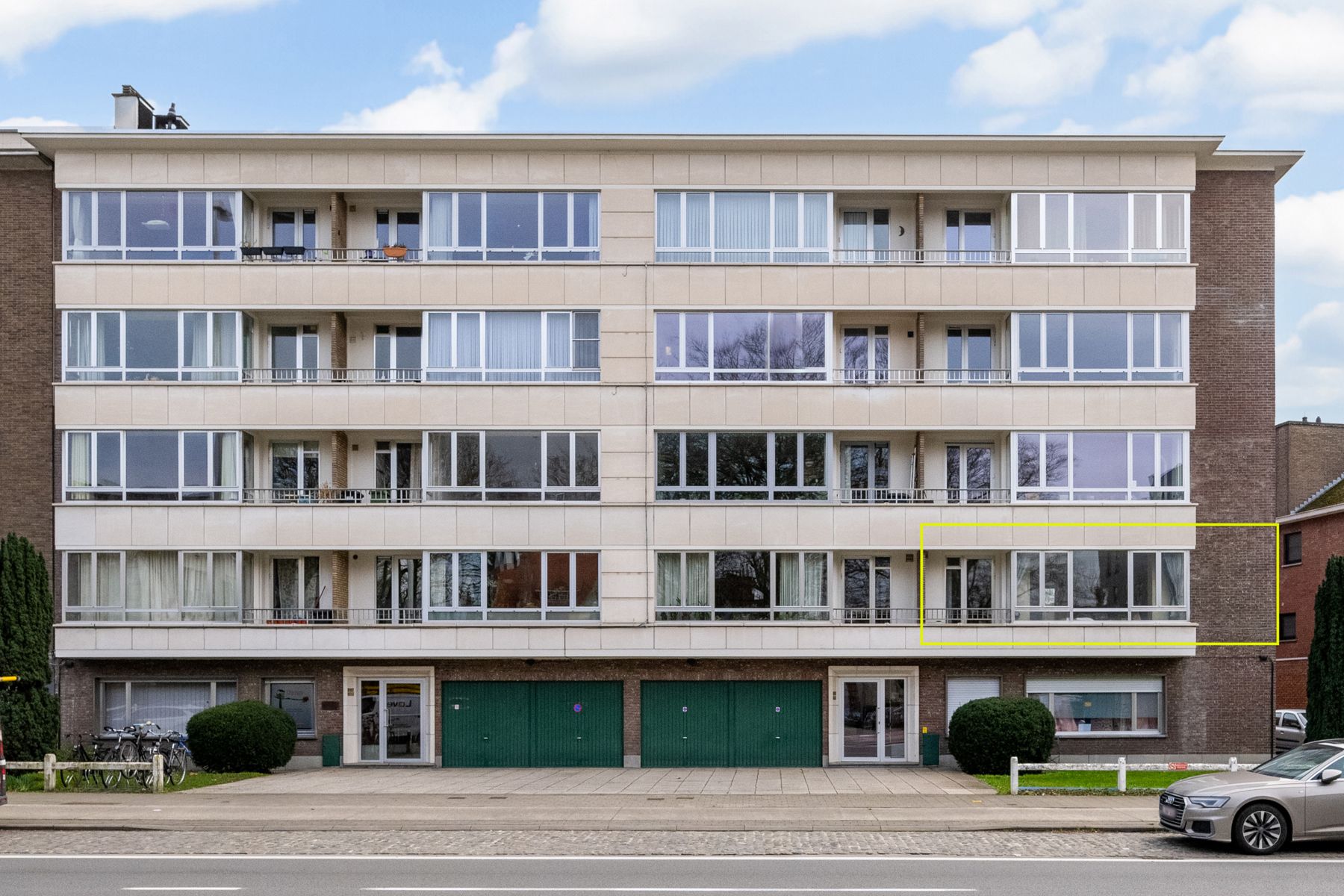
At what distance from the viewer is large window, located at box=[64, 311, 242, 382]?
1171 inches

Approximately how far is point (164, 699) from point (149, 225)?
11.5 m

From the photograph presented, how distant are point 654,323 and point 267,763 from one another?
13.4 m

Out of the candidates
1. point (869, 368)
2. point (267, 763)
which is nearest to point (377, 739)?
point (267, 763)

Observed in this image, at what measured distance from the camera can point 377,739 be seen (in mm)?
30250

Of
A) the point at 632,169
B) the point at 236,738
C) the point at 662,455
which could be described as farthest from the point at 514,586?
the point at 632,169

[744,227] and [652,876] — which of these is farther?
[744,227]

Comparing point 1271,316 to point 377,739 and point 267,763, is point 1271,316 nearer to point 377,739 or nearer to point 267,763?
point 377,739

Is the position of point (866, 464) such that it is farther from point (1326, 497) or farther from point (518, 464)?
point (1326, 497)

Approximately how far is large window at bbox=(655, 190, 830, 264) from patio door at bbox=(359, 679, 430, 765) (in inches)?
482

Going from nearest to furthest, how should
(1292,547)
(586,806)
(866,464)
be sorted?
(586,806) → (866,464) → (1292,547)

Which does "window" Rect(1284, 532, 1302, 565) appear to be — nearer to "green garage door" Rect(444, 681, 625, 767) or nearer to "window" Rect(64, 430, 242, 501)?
"green garage door" Rect(444, 681, 625, 767)

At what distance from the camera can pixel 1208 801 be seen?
1705 centimetres

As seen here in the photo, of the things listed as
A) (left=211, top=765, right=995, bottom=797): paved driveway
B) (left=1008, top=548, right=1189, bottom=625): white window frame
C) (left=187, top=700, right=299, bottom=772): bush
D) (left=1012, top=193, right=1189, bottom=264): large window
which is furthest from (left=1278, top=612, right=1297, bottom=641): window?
(left=187, top=700, right=299, bottom=772): bush

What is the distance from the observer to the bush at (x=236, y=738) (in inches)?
1070
